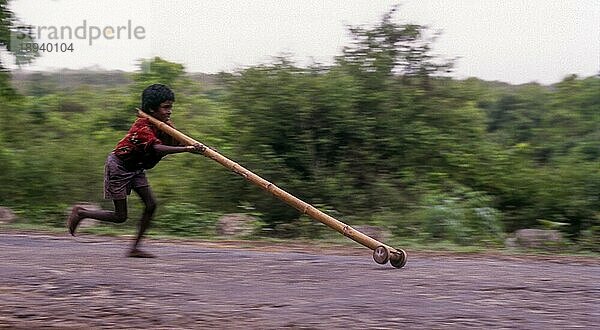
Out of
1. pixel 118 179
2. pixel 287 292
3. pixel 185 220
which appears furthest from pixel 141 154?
pixel 185 220

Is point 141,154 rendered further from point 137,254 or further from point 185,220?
point 185,220

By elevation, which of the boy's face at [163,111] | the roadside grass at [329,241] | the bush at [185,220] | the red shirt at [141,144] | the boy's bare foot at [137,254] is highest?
the boy's face at [163,111]

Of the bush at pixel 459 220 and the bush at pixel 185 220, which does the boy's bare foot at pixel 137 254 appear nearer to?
the bush at pixel 185 220

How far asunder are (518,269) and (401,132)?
6496mm

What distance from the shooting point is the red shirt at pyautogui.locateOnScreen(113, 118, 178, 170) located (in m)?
7.68

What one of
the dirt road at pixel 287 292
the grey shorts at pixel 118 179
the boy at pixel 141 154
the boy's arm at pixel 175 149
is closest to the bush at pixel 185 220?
the dirt road at pixel 287 292

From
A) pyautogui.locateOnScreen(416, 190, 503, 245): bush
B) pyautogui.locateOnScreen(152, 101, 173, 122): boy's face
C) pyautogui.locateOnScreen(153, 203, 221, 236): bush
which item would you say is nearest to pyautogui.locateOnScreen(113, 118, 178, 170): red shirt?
pyautogui.locateOnScreen(152, 101, 173, 122): boy's face

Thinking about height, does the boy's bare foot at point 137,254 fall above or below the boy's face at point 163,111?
below

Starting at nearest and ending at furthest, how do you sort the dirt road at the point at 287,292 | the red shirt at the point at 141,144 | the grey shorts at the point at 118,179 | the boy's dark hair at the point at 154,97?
the dirt road at the point at 287,292 → the red shirt at the point at 141,144 → the boy's dark hair at the point at 154,97 → the grey shorts at the point at 118,179

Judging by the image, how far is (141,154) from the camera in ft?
25.7

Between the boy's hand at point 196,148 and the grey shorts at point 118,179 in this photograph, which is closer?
the boy's hand at point 196,148

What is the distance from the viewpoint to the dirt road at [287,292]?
5547mm

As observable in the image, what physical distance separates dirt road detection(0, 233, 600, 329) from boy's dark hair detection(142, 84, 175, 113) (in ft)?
4.61

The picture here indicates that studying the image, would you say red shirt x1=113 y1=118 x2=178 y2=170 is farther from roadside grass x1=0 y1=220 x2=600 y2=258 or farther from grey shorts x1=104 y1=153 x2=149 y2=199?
roadside grass x1=0 y1=220 x2=600 y2=258
